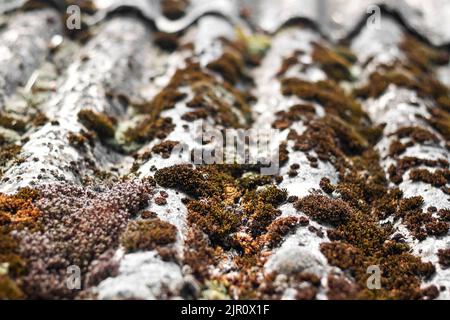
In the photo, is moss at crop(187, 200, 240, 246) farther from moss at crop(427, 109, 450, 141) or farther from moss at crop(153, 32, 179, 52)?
moss at crop(153, 32, 179, 52)

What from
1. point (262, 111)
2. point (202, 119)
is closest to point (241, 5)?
point (262, 111)

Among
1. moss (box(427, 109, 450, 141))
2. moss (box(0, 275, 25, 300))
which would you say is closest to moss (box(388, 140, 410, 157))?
moss (box(427, 109, 450, 141))

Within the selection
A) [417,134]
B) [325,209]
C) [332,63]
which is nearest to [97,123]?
[325,209]

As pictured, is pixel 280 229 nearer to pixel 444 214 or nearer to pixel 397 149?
pixel 444 214

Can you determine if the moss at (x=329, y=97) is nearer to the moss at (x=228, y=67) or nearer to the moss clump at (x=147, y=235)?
the moss at (x=228, y=67)

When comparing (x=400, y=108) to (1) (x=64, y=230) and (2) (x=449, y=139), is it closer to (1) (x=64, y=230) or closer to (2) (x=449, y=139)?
(2) (x=449, y=139)
